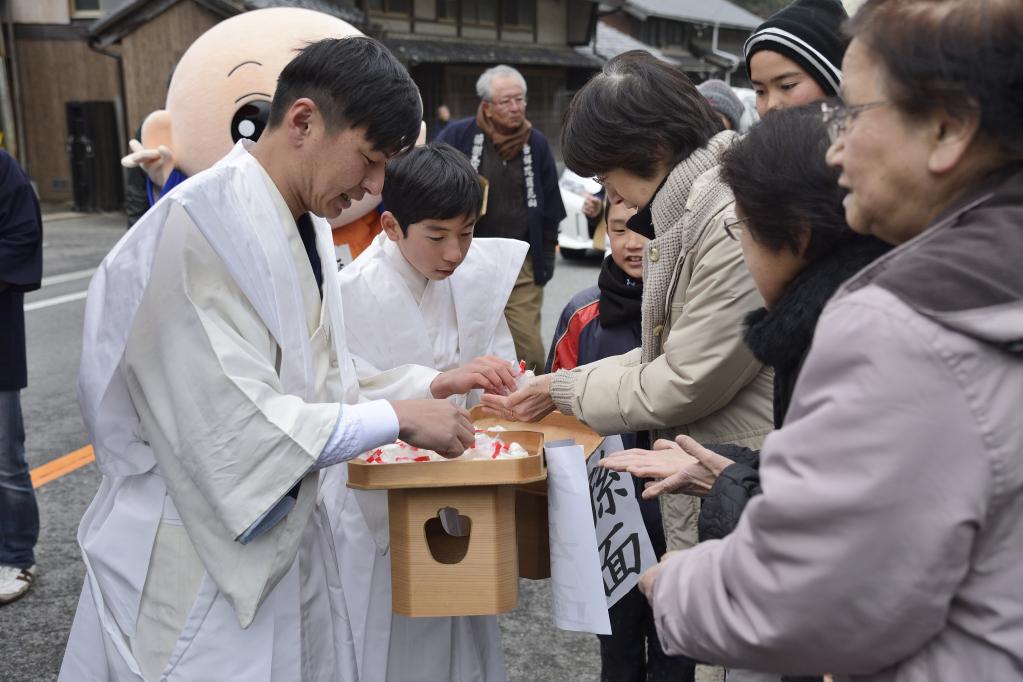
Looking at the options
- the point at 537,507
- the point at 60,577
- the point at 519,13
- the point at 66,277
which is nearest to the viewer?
the point at 537,507

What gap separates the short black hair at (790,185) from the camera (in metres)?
Result: 1.62

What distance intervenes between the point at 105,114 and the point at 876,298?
19.8 m

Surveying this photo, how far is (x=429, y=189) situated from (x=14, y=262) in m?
1.93

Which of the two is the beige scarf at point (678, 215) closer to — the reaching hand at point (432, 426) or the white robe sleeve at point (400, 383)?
the reaching hand at point (432, 426)

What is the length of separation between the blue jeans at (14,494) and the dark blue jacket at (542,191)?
3.47m

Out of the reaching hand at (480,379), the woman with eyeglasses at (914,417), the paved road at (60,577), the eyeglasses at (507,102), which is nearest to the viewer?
the woman with eyeglasses at (914,417)

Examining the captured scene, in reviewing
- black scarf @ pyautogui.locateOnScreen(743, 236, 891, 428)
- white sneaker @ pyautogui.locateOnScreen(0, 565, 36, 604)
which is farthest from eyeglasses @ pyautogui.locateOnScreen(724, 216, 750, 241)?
white sneaker @ pyautogui.locateOnScreen(0, 565, 36, 604)

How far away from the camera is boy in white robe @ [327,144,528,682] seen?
2.74 meters

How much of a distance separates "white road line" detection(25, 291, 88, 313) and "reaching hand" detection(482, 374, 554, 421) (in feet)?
26.3

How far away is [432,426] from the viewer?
215 centimetres

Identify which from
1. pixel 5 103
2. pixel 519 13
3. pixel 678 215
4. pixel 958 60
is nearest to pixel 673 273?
pixel 678 215

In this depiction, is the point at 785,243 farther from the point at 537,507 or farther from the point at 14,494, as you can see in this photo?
the point at 14,494

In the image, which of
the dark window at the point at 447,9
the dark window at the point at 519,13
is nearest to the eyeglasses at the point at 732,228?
the dark window at the point at 447,9

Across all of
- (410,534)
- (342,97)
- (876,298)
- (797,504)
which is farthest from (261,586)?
(876,298)
